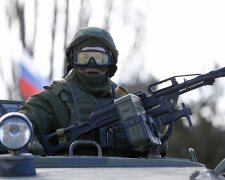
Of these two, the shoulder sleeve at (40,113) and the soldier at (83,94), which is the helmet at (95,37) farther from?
the shoulder sleeve at (40,113)

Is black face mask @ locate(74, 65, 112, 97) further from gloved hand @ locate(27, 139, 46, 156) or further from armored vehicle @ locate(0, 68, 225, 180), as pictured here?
gloved hand @ locate(27, 139, 46, 156)

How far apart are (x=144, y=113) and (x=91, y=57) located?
2.71 ft

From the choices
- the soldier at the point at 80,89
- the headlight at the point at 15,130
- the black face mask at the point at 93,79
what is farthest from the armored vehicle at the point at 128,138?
the black face mask at the point at 93,79

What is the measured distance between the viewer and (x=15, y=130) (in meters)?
4.81

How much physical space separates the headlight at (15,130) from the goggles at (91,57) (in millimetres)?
2680

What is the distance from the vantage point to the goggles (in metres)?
7.49

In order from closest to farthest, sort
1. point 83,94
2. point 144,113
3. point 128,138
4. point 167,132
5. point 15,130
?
point 15,130
point 128,138
point 144,113
point 167,132
point 83,94

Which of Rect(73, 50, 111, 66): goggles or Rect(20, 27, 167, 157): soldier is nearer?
Rect(20, 27, 167, 157): soldier

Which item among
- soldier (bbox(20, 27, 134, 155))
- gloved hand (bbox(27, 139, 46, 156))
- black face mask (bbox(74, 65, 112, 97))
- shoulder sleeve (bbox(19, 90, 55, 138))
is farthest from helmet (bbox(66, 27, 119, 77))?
gloved hand (bbox(27, 139, 46, 156))

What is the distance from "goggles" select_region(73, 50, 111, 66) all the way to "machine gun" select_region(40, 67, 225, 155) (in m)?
0.52

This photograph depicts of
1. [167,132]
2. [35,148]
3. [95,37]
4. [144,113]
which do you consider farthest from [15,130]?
[95,37]

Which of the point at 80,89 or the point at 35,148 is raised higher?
the point at 80,89

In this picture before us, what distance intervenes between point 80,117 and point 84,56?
0.47 metres

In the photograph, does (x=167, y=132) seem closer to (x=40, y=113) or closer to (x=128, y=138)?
(x=128, y=138)
